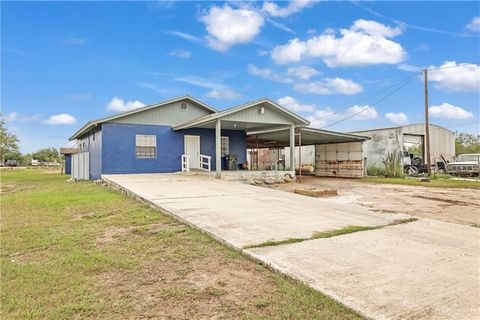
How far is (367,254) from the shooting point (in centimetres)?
400

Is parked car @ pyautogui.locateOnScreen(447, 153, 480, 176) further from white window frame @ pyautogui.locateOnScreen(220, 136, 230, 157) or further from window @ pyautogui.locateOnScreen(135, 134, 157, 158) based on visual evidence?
A: window @ pyautogui.locateOnScreen(135, 134, 157, 158)

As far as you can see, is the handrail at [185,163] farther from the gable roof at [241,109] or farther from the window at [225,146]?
the window at [225,146]

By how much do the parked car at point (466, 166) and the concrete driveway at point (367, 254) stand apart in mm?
17774

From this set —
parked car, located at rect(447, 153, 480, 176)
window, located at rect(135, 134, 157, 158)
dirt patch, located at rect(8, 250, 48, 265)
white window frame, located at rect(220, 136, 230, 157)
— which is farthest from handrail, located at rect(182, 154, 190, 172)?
parked car, located at rect(447, 153, 480, 176)

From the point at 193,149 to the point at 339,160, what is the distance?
10597 millimetres

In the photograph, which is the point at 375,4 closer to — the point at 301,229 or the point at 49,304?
the point at 301,229

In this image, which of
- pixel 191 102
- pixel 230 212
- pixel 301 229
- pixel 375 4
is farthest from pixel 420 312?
pixel 191 102

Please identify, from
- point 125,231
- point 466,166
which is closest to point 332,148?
point 466,166

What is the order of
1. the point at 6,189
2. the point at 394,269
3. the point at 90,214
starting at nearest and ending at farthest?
the point at 394,269, the point at 90,214, the point at 6,189

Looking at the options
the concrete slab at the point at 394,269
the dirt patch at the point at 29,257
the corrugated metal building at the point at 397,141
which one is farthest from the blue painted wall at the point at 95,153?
the corrugated metal building at the point at 397,141

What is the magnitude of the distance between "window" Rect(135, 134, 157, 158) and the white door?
180 cm

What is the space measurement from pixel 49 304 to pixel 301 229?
360 centimetres

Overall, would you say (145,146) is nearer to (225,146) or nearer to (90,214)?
(225,146)

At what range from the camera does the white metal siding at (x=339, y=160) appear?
2114 cm
